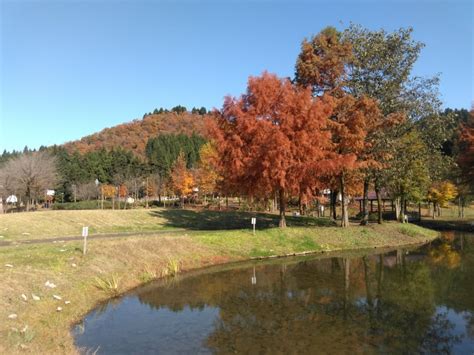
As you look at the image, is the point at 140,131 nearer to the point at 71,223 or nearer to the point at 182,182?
the point at 182,182

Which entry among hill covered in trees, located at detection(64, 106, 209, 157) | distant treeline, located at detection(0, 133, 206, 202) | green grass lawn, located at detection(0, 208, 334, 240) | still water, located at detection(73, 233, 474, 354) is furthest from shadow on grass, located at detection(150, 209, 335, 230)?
hill covered in trees, located at detection(64, 106, 209, 157)

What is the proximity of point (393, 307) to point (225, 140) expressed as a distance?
18.5 meters

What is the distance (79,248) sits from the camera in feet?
71.5

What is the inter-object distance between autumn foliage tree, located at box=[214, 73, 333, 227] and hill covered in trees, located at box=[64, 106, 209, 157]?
4031 inches

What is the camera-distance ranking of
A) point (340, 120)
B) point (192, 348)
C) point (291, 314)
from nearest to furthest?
point (192, 348) → point (291, 314) → point (340, 120)

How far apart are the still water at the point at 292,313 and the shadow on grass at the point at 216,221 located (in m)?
15.4

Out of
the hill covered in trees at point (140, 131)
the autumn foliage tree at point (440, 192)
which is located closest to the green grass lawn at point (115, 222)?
the autumn foliage tree at point (440, 192)

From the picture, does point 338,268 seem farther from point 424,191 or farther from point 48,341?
point 424,191

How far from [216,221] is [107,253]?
21.7 meters

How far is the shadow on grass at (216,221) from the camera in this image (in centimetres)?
4041

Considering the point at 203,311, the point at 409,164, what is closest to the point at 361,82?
the point at 409,164

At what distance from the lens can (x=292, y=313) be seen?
15609mm

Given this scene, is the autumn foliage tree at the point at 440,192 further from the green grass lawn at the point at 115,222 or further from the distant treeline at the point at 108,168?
the distant treeline at the point at 108,168

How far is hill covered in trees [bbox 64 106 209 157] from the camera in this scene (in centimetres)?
14012
